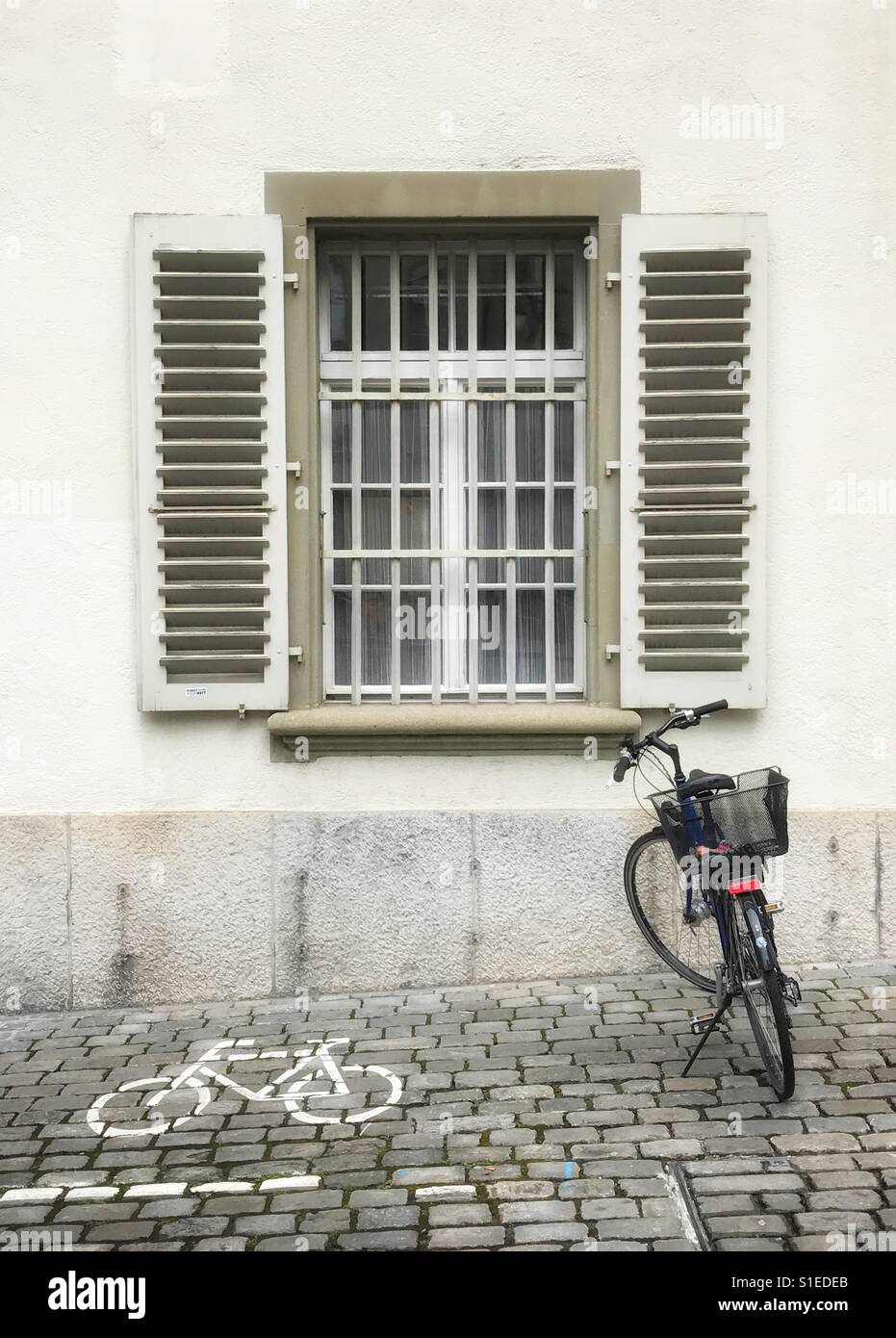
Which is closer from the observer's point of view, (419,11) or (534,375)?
(419,11)

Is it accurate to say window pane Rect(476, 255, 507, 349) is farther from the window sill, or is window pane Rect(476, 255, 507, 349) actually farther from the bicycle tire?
the bicycle tire

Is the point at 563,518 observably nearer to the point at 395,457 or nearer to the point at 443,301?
the point at 395,457

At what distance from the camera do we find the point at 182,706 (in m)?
6.14

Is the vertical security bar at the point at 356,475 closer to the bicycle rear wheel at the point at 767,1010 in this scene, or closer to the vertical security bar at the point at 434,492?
the vertical security bar at the point at 434,492

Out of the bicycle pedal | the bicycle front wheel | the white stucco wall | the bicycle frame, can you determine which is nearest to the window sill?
the white stucco wall

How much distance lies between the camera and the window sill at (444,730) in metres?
6.14

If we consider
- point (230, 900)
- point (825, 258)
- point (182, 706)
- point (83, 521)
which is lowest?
→ point (230, 900)

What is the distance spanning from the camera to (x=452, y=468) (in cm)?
650

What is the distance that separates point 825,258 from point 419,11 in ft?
7.25

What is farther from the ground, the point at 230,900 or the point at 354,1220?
the point at 230,900
